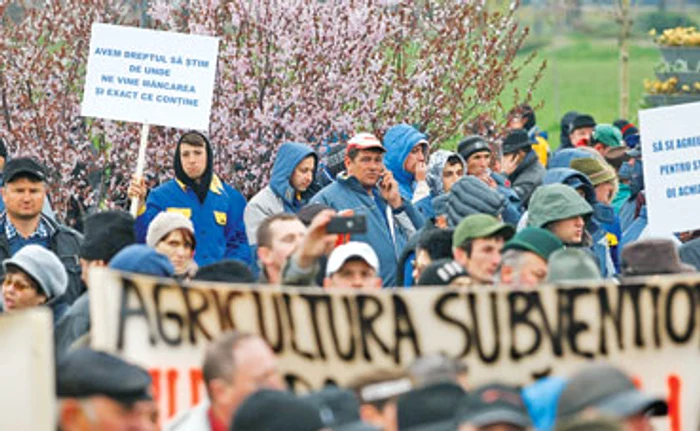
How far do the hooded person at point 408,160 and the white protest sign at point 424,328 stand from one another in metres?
6.62

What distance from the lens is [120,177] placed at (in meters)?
17.0

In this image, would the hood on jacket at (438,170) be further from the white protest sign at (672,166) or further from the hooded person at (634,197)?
the white protest sign at (672,166)

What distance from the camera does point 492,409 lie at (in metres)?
6.95

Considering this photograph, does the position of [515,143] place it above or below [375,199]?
above

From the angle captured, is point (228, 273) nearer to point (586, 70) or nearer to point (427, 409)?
point (427, 409)

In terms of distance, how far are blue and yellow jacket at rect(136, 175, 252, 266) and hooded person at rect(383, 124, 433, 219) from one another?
144cm

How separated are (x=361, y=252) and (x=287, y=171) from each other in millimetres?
4074

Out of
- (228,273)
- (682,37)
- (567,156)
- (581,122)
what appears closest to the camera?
(228,273)

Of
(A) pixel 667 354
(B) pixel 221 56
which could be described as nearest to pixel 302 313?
(A) pixel 667 354

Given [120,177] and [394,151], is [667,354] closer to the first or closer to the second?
[394,151]

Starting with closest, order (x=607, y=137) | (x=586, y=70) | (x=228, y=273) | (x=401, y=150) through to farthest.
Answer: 1. (x=228, y=273)
2. (x=401, y=150)
3. (x=607, y=137)
4. (x=586, y=70)

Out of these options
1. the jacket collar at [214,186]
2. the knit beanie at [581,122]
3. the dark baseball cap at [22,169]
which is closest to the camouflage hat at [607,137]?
the knit beanie at [581,122]

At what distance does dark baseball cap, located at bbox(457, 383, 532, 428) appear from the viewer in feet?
22.6

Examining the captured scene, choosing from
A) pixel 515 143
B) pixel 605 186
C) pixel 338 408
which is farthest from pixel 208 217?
pixel 338 408
